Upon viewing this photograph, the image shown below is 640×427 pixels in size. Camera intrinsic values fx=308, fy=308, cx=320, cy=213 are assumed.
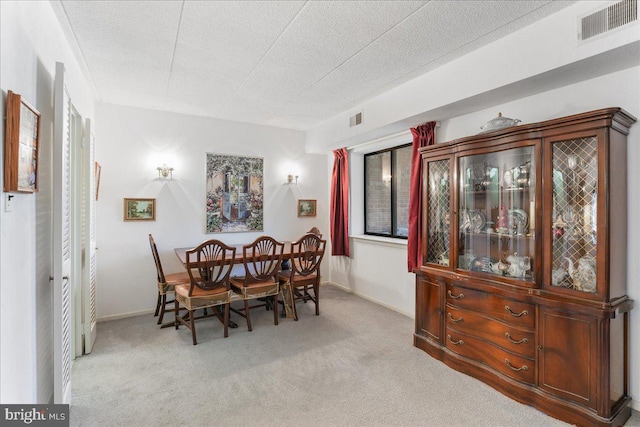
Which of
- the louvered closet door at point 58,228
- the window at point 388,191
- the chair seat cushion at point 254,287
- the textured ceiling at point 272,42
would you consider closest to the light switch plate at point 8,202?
the louvered closet door at point 58,228

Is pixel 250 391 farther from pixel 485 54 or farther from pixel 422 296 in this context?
pixel 485 54

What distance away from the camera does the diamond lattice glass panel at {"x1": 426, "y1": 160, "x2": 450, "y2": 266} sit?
2852 millimetres

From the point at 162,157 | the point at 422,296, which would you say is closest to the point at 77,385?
the point at 162,157

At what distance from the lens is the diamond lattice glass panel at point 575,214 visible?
1.97 metres

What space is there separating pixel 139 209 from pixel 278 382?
2.89 meters

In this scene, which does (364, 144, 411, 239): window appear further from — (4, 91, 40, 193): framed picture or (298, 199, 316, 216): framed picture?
(4, 91, 40, 193): framed picture

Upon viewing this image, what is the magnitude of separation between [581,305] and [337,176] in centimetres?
365

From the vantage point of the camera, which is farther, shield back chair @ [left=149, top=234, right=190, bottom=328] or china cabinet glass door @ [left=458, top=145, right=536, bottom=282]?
shield back chair @ [left=149, top=234, right=190, bottom=328]

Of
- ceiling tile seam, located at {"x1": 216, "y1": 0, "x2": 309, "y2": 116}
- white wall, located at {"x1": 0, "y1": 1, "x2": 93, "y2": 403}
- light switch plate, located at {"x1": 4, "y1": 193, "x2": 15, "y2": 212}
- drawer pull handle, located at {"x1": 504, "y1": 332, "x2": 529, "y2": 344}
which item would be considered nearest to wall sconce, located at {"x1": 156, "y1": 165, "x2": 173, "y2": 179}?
ceiling tile seam, located at {"x1": 216, "y1": 0, "x2": 309, "y2": 116}

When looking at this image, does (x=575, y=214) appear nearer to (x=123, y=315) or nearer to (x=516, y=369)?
(x=516, y=369)

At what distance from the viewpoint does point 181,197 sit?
4.25 m

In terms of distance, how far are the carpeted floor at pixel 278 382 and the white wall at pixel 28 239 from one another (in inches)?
24.0

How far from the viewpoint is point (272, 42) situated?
2.43 meters

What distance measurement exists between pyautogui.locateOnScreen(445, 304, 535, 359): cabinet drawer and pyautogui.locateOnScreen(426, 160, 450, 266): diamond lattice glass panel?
18.0 inches
